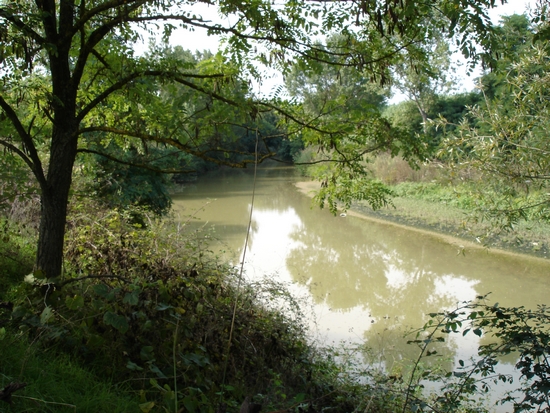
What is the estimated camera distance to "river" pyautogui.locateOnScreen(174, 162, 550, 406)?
7.13 meters

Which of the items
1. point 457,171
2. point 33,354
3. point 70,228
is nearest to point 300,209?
point 457,171

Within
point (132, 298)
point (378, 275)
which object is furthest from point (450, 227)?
point (132, 298)

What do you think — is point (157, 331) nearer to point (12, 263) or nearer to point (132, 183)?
point (12, 263)

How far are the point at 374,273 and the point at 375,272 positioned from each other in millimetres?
95

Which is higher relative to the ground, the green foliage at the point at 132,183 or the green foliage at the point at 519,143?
the green foliage at the point at 519,143

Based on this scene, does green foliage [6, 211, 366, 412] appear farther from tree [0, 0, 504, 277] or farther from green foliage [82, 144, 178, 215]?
green foliage [82, 144, 178, 215]

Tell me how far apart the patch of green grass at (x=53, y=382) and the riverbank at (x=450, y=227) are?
7537mm

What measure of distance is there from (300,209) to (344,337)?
39.1ft

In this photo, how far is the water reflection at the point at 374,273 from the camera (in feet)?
24.1

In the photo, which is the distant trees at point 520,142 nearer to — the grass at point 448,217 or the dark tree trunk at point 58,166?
the grass at point 448,217

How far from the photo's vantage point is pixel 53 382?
2.19 meters

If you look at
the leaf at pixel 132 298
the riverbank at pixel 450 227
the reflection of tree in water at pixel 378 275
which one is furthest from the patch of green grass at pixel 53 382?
the riverbank at pixel 450 227

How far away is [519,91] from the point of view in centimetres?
639

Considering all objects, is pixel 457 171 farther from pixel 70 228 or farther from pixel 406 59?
pixel 70 228
